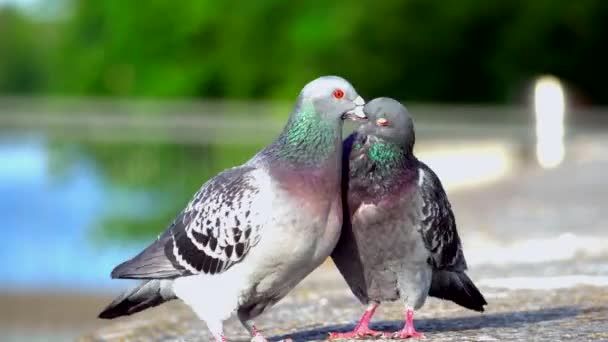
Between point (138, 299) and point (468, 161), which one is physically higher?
point (468, 161)

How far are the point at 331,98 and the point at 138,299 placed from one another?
47.6 inches

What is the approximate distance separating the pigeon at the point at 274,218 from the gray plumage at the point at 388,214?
0.18 metres

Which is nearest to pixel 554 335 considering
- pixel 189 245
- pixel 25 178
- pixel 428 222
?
pixel 428 222

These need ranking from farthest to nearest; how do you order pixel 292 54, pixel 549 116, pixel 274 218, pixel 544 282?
A: pixel 292 54 → pixel 549 116 → pixel 544 282 → pixel 274 218

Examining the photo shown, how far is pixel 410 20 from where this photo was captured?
123 ft

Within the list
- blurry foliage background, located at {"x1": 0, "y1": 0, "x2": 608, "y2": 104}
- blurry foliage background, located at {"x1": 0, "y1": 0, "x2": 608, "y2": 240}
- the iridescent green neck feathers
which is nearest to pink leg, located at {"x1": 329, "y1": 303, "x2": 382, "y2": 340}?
the iridescent green neck feathers

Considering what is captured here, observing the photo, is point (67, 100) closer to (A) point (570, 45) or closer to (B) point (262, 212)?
(A) point (570, 45)

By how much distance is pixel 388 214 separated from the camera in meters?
4.83

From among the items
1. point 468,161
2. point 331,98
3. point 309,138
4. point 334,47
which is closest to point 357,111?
point 331,98

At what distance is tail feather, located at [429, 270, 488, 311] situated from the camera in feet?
16.9

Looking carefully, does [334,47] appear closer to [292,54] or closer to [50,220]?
[292,54]

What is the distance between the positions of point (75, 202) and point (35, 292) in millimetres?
12222

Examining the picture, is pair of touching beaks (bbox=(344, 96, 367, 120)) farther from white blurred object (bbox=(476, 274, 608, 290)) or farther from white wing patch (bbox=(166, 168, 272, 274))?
white blurred object (bbox=(476, 274, 608, 290))

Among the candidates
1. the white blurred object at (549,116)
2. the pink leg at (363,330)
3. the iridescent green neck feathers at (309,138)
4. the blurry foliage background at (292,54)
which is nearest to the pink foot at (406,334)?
the pink leg at (363,330)
